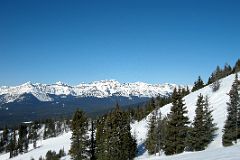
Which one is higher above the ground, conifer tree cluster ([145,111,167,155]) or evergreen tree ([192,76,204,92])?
evergreen tree ([192,76,204,92])

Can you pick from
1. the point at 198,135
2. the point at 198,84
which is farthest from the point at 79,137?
the point at 198,84

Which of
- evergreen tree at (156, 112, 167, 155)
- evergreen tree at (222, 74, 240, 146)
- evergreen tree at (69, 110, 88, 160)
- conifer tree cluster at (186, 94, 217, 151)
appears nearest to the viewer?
evergreen tree at (69, 110, 88, 160)

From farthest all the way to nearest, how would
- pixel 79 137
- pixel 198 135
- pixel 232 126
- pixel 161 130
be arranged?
pixel 161 130, pixel 198 135, pixel 232 126, pixel 79 137

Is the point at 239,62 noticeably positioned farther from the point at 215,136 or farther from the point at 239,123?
the point at 239,123

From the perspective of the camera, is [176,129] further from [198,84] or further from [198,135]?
[198,84]

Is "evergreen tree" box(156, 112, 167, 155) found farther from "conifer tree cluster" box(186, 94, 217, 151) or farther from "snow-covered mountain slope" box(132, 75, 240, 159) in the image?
"conifer tree cluster" box(186, 94, 217, 151)

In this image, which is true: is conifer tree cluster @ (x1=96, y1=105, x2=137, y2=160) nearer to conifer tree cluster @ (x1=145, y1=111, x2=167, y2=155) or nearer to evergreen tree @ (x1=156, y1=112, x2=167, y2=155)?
evergreen tree @ (x1=156, y1=112, x2=167, y2=155)

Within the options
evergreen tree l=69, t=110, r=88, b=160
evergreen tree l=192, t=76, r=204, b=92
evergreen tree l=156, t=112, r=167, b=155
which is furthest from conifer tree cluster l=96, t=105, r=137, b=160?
evergreen tree l=192, t=76, r=204, b=92

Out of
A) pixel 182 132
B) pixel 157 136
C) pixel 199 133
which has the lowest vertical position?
pixel 157 136

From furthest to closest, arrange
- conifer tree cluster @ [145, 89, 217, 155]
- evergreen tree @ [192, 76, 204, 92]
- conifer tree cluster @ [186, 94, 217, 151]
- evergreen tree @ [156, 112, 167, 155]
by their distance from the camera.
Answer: evergreen tree @ [192, 76, 204, 92] → evergreen tree @ [156, 112, 167, 155] → conifer tree cluster @ [186, 94, 217, 151] → conifer tree cluster @ [145, 89, 217, 155]

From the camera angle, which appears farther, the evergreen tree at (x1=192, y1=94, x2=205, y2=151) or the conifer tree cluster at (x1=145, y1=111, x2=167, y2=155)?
the conifer tree cluster at (x1=145, y1=111, x2=167, y2=155)

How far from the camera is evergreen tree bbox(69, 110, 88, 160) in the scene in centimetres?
4675

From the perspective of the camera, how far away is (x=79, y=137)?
47125mm

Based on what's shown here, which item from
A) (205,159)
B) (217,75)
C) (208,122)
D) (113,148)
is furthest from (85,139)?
(217,75)
